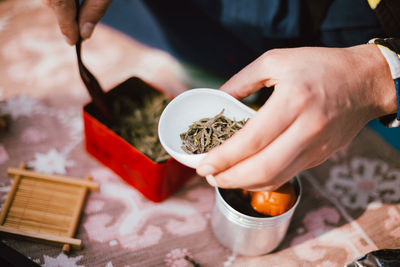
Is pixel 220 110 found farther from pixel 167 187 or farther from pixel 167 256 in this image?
pixel 167 256

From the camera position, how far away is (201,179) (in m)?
1.09

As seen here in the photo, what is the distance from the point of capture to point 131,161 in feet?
3.08

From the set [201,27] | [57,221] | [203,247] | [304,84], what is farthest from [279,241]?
[201,27]

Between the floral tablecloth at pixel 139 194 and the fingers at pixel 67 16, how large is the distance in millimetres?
384

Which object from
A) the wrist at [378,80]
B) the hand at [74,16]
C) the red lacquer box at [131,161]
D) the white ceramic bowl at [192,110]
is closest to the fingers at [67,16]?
the hand at [74,16]

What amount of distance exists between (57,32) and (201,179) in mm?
905

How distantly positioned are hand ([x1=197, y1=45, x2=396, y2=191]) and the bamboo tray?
456 millimetres

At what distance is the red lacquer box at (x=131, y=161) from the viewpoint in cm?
91

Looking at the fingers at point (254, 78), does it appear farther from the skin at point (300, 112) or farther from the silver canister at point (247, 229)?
the silver canister at point (247, 229)

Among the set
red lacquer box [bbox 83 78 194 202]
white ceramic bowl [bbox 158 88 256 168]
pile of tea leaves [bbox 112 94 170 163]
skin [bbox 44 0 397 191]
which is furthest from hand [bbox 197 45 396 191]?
pile of tea leaves [bbox 112 94 170 163]

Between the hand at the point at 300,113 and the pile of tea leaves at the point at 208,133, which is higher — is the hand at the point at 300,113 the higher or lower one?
the higher one

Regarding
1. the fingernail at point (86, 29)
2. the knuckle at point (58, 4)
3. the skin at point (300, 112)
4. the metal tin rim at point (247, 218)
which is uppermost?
the skin at point (300, 112)

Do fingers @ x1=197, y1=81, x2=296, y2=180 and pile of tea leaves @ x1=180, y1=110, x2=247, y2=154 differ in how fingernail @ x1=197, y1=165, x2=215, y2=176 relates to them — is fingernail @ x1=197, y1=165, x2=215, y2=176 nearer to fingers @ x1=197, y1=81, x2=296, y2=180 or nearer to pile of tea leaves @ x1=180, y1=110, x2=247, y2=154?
fingers @ x1=197, y1=81, x2=296, y2=180

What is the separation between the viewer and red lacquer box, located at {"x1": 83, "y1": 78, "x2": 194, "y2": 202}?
2.97 ft
